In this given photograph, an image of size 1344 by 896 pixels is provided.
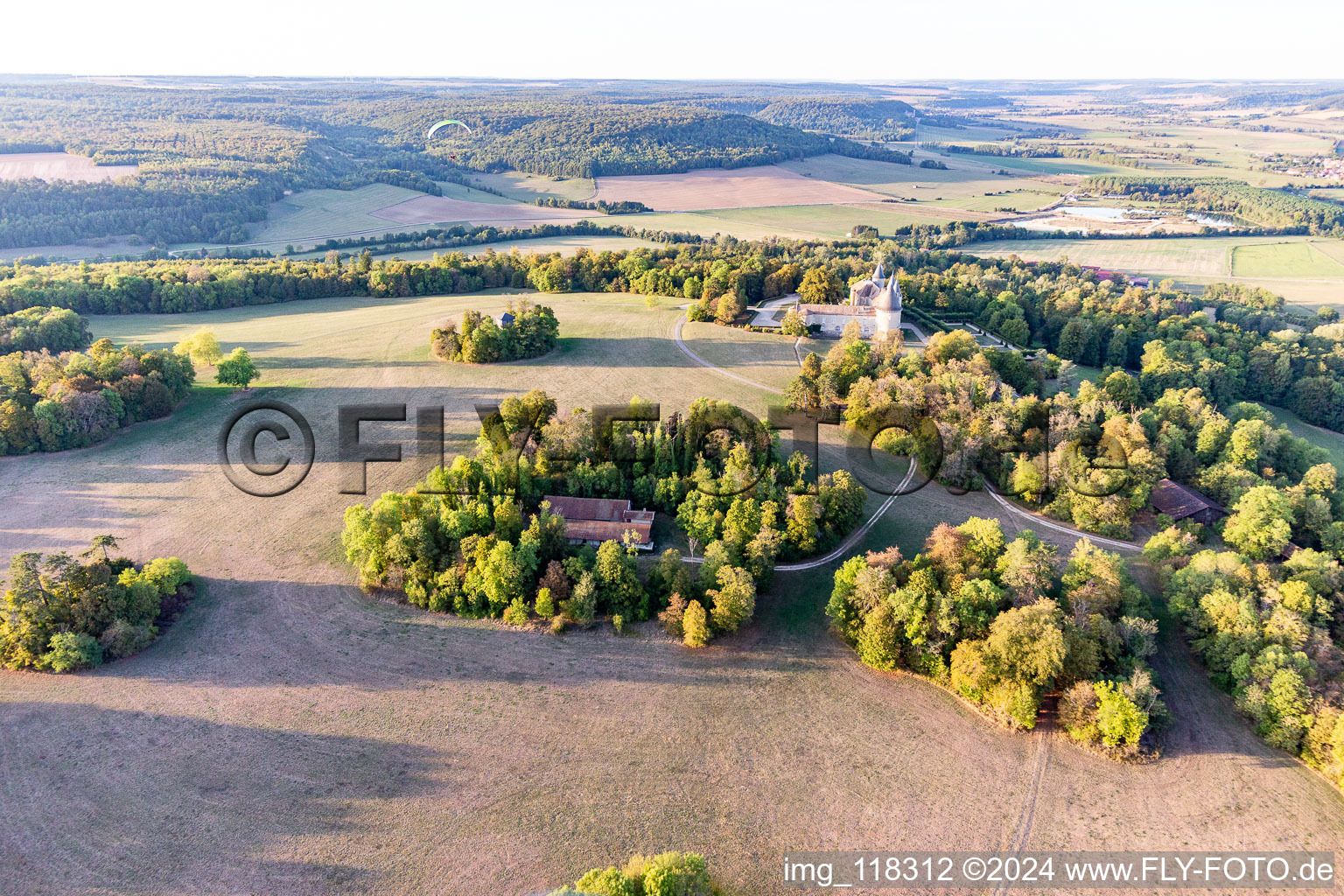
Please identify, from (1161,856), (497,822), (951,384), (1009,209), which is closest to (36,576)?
(497,822)

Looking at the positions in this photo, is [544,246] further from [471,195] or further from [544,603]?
[544,603]

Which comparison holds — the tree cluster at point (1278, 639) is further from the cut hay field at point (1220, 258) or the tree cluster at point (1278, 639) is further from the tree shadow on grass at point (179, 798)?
the cut hay field at point (1220, 258)

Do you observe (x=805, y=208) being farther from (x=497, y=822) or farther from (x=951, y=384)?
(x=497, y=822)

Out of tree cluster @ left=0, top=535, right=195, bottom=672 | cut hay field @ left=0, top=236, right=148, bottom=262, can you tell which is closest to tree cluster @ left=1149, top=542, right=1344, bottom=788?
tree cluster @ left=0, top=535, right=195, bottom=672

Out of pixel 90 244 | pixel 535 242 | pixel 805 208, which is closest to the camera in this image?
pixel 90 244

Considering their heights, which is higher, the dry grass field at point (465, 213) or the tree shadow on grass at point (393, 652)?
the dry grass field at point (465, 213)

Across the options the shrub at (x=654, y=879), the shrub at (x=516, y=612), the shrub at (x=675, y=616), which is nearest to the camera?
the shrub at (x=654, y=879)

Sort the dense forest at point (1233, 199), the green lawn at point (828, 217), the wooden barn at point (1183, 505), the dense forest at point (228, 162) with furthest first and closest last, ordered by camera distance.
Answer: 1. the dense forest at point (1233, 199)
2. the green lawn at point (828, 217)
3. the dense forest at point (228, 162)
4. the wooden barn at point (1183, 505)

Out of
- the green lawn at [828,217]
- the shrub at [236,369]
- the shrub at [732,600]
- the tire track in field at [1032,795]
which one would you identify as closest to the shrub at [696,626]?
the shrub at [732,600]
